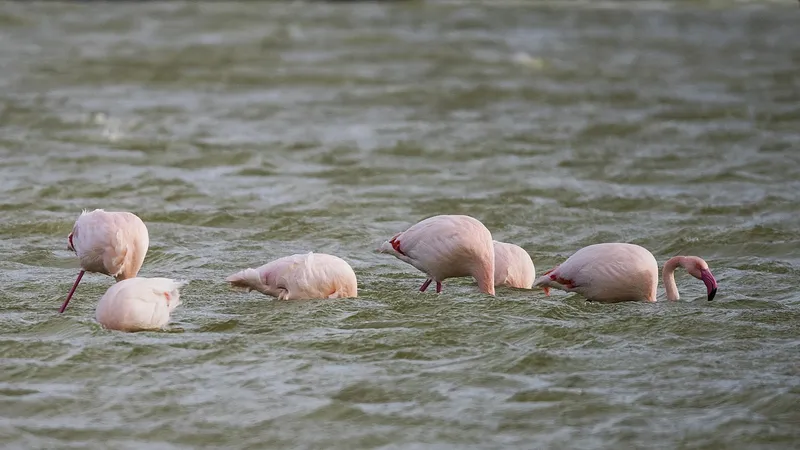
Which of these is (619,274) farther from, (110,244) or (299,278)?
(110,244)

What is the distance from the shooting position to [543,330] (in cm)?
581

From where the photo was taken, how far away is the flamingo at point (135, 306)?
554cm

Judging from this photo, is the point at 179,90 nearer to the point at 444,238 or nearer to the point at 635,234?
the point at 635,234

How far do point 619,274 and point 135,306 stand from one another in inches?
94.9

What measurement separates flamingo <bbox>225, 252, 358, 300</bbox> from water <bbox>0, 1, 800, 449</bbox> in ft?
0.34

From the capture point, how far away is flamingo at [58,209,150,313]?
237 inches

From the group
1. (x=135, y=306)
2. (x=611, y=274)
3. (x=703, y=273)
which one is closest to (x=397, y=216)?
(x=611, y=274)

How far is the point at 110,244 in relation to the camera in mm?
6020

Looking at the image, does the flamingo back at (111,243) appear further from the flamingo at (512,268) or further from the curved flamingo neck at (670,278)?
the curved flamingo neck at (670,278)

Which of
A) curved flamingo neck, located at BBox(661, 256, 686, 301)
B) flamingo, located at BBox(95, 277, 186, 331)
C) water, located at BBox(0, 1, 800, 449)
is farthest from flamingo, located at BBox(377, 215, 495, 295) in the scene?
flamingo, located at BBox(95, 277, 186, 331)

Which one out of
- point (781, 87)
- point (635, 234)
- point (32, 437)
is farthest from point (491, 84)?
point (32, 437)

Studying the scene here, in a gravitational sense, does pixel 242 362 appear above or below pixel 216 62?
below

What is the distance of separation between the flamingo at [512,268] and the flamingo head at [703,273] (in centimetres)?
87

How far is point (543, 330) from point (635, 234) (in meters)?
2.64
